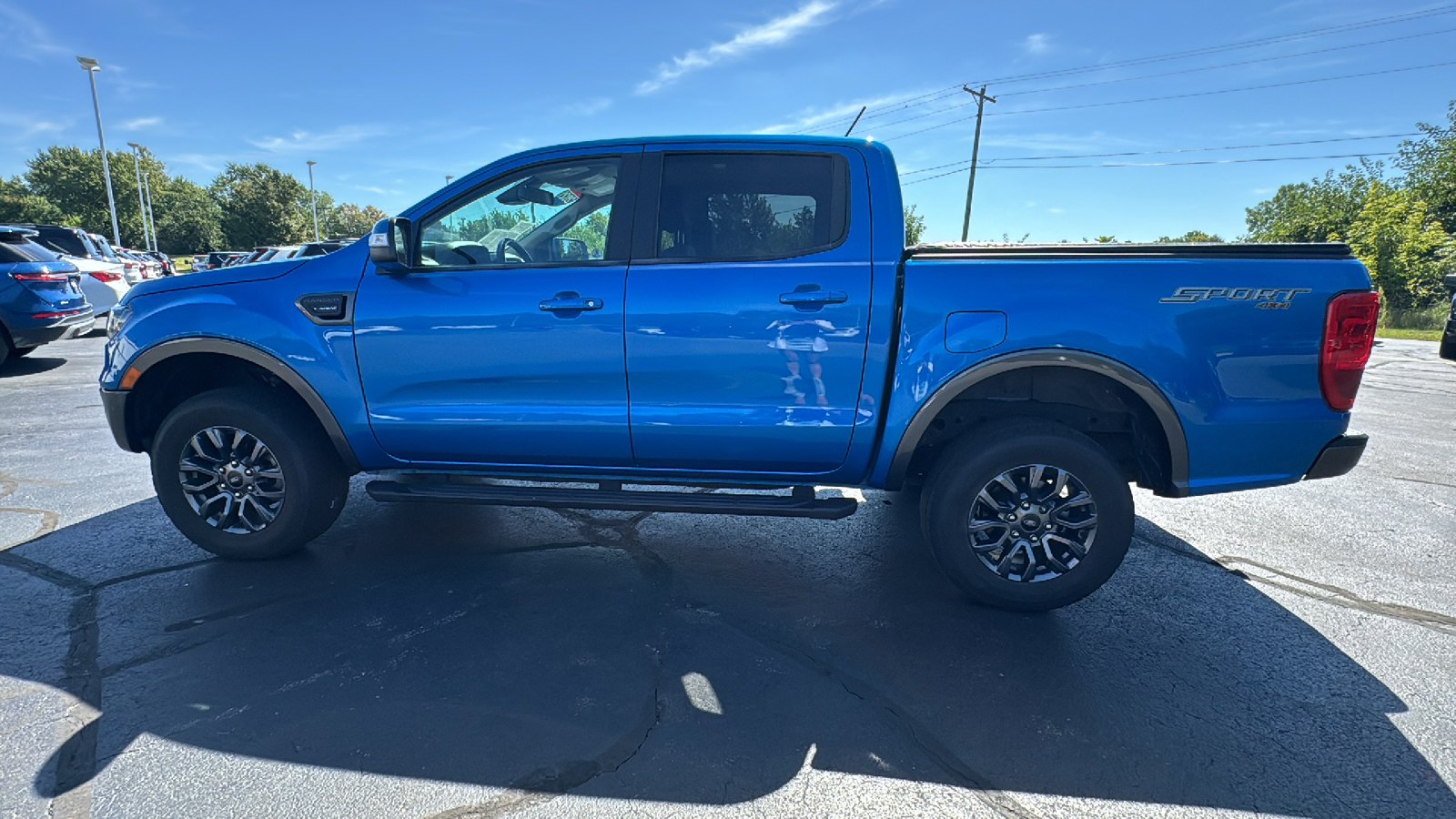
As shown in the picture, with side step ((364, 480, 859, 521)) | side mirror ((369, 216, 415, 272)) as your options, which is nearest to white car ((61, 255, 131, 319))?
side mirror ((369, 216, 415, 272))

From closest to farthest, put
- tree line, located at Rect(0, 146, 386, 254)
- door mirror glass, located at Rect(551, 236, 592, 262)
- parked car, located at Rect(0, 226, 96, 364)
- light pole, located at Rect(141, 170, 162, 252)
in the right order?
door mirror glass, located at Rect(551, 236, 592, 262) → parked car, located at Rect(0, 226, 96, 364) → light pole, located at Rect(141, 170, 162, 252) → tree line, located at Rect(0, 146, 386, 254)

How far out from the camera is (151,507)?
450 cm

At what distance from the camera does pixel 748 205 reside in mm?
3342

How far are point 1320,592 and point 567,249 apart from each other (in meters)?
3.97

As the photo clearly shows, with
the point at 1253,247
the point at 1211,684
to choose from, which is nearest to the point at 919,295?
the point at 1253,247

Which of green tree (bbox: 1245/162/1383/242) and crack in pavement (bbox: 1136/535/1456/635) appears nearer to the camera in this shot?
crack in pavement (bbox: 1136/535/1456/635)

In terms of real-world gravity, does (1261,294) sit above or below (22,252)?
above

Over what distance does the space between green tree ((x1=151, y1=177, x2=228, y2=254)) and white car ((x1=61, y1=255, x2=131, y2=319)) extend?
231ft

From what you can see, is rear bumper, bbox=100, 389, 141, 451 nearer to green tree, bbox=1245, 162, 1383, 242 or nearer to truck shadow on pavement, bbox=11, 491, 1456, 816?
truck shadow on pavement, bbox=11, 491, 1456, 816

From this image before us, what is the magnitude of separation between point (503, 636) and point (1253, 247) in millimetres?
3460

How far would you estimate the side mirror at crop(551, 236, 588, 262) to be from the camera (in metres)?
3.39

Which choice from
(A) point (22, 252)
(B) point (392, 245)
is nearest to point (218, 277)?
(B) point (392, 245)

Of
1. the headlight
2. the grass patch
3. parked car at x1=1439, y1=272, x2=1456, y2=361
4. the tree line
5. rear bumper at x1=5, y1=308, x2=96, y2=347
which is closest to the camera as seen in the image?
the headlight

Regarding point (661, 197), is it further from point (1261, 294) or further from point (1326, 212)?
point (1326, 212)
